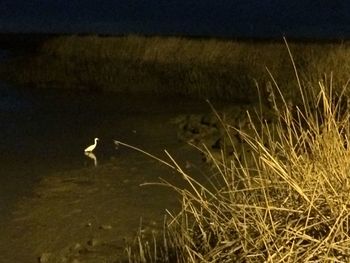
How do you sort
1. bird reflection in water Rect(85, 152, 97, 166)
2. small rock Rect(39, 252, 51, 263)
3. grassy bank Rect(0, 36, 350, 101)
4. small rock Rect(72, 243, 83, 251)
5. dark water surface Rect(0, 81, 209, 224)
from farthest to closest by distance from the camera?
grassy bank Rect(0, 36, 350, 101)
bird reflection in water Rect(85, 152, 97, 166)
dark water surface Rect(0, 81, 209, 224)
small rock Rect(72, 243, 83, 251)
small rock Rect(39, 252, 51, 263)

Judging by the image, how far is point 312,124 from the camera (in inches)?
240

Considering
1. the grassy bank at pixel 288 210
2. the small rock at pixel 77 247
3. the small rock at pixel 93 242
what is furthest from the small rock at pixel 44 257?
the grassy bank at pixel 288 210

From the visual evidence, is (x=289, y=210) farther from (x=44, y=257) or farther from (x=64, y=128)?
(x=64, y=128)

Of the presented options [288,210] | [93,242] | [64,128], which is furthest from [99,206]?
[64,128]

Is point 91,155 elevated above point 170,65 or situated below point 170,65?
below

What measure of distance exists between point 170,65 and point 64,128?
536 centimetres

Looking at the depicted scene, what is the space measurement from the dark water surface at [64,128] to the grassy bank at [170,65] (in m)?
0.80

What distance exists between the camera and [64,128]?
51.0 feet

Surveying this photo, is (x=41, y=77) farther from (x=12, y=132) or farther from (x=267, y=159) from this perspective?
(x=267, y=159)

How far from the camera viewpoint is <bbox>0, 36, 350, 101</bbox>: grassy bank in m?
18.2

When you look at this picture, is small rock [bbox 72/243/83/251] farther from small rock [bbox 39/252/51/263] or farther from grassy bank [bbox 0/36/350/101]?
grassy bank [bbox 0/36/350/101]

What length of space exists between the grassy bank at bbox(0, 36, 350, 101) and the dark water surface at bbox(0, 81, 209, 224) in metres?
0.80

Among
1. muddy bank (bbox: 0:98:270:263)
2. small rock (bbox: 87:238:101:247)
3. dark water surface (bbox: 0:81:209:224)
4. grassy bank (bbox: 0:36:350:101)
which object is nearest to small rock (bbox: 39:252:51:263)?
muddy bank (bbox: 0:98:270:263)

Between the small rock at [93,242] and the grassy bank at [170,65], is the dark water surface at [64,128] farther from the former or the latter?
the small rock at [93,242]
